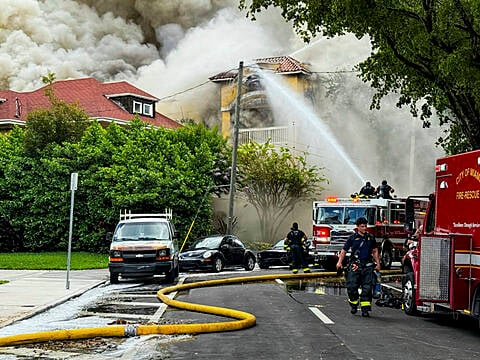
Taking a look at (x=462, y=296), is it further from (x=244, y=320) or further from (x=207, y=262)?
(x=207, y=262)

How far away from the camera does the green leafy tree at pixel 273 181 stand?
42344 millimetres

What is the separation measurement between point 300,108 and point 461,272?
3173 cm

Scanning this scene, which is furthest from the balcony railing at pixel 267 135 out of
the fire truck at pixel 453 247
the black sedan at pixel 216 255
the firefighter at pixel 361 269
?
the fire truck at pixel 453 247

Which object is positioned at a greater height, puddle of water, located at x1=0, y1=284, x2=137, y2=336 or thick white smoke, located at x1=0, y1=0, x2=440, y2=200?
thick white smoke, located at x1=0, y1=0, x2=440, y2=200

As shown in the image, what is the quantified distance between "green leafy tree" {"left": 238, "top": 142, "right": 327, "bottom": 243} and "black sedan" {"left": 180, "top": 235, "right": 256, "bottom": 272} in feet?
44.4

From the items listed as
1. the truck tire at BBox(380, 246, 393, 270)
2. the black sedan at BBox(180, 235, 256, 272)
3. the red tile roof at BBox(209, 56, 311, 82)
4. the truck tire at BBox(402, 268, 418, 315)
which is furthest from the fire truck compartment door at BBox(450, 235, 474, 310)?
the red tile roof at BBox(209, 56, 311, 82)

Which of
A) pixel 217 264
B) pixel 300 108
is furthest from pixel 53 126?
pixel 217 264

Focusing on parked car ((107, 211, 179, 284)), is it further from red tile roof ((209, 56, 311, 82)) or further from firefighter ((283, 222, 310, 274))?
red tile roof ((209, 56, 311, 82))

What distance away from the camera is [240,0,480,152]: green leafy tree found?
16906 mm

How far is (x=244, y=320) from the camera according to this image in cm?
1195

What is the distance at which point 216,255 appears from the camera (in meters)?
26.5

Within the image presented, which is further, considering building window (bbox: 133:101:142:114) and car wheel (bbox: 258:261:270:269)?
building window (bbox: 133:101:142:114)

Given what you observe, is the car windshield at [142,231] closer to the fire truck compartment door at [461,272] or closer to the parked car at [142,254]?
the parked car at [142,254]

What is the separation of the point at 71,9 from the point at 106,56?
1104cm
